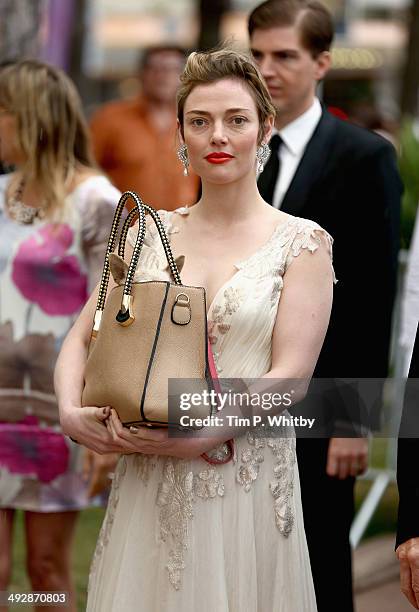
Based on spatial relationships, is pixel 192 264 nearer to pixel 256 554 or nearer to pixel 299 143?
pixel 256 554

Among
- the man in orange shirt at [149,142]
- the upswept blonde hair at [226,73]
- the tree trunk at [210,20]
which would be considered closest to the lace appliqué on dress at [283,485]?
the upswept blonde hair at [226,73]

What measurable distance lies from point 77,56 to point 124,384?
466 inches

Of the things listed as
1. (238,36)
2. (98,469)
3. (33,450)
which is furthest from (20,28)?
(238,36)

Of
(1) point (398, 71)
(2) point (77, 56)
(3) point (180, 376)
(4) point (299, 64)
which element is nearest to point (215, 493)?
(3) point (180, 376)

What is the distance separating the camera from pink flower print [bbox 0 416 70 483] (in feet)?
15.0

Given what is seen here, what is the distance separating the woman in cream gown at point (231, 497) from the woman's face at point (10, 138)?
4.74 ft

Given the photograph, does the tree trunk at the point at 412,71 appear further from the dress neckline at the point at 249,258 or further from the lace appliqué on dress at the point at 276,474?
the lace appliqué on dress at the point at 276,474

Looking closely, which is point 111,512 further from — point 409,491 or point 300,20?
point 300,20

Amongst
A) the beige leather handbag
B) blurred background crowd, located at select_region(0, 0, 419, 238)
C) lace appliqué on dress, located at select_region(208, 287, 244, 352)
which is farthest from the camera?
blurred background crowd, located at select_region(0, 0, 419, 238)

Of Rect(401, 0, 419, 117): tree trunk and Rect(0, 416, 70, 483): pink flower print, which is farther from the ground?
Rect(401, 0, 419, 117): tree trunk

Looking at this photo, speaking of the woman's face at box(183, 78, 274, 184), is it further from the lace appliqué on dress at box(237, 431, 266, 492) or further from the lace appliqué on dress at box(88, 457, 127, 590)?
the lace appliqué on dress at box(88, 457, 127, 590)

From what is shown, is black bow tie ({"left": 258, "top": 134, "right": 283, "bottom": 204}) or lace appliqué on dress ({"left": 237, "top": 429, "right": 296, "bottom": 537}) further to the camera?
black bow tie ({"left": 258, "top": 134, "right": 283, "bottom": 204})

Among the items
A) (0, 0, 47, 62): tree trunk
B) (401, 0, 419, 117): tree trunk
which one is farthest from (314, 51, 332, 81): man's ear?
(401, 0, 419, 117): tree trunk

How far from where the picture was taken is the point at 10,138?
4641 mm
